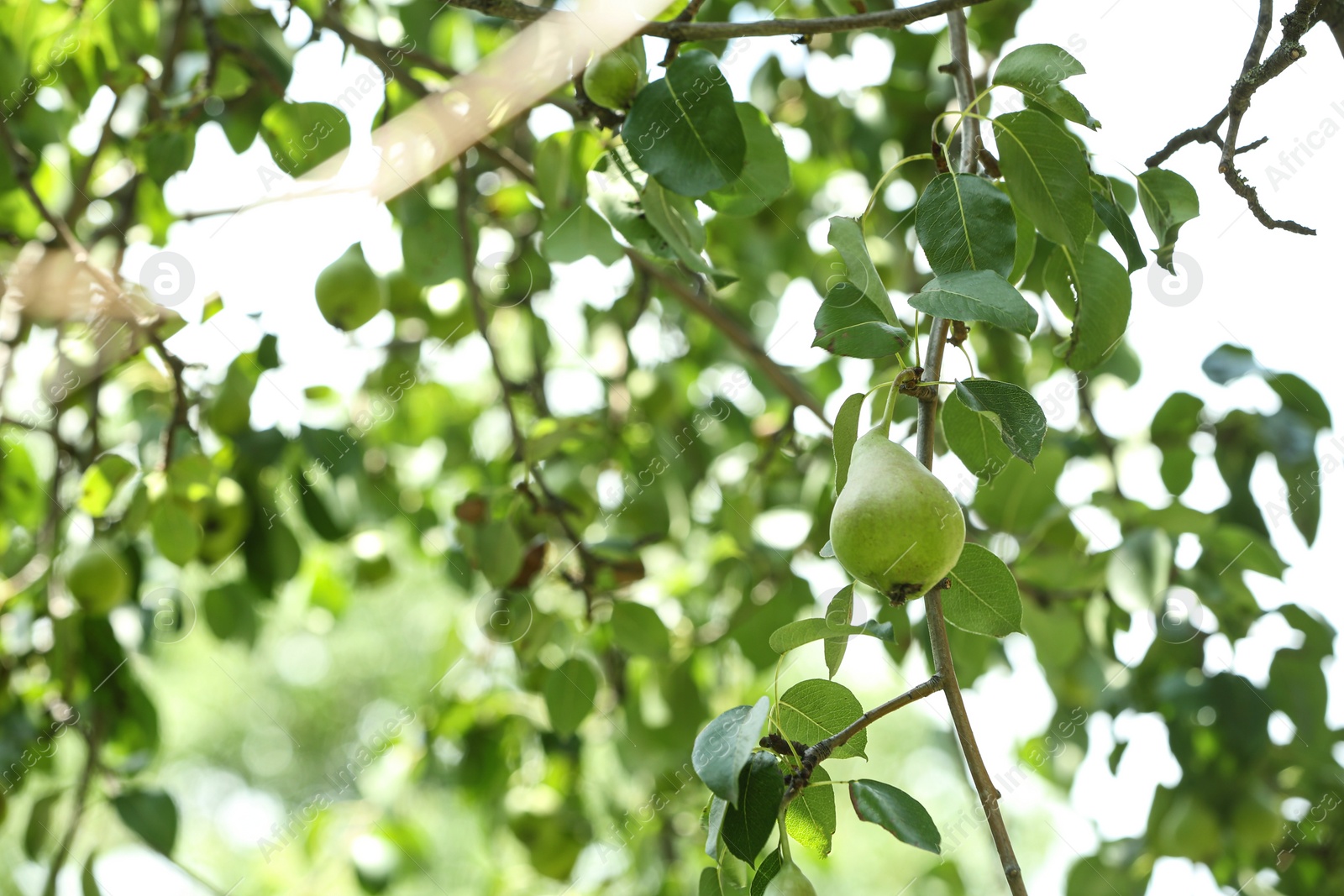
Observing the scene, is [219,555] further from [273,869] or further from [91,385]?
[273,869]

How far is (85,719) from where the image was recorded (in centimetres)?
143

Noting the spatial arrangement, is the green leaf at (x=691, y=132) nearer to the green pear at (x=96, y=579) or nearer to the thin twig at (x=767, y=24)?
the thin twig at (x=767, y=24)

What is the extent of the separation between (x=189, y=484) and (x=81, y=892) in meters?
0.61

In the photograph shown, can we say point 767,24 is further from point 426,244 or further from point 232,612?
point 232,612

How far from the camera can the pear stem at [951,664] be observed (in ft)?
1.55

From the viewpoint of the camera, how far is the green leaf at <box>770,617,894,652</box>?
53cm

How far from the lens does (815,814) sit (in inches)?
22.8

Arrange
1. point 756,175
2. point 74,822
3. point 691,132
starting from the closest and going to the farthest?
point 691,132
point 756,175
point 74,822

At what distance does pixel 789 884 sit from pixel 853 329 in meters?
0.30

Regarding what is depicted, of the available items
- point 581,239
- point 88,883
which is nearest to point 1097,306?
point 581,239

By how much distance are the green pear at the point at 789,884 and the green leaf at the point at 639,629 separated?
0.61m

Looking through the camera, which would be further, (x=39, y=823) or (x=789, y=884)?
(x=39, y=823)

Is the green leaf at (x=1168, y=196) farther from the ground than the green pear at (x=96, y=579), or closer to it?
farther from the ground

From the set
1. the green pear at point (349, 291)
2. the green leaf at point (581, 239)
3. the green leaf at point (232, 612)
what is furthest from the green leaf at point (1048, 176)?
the green leaf at point (232, 612)
